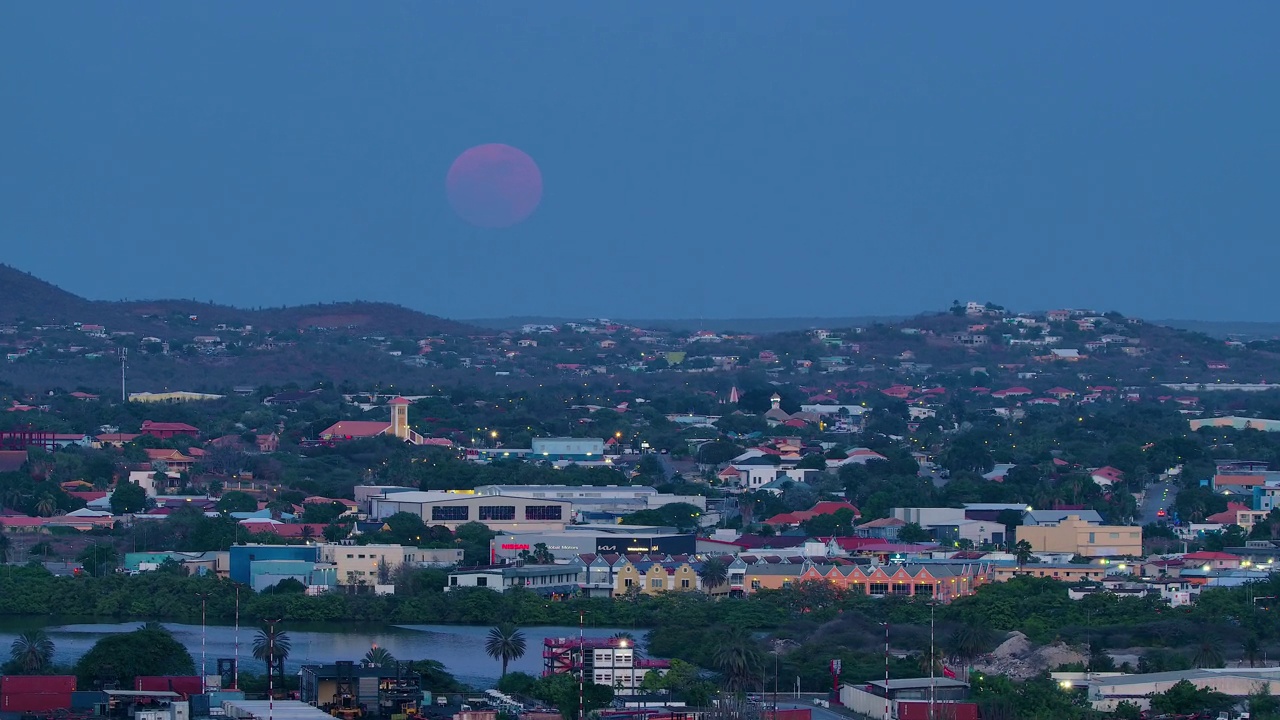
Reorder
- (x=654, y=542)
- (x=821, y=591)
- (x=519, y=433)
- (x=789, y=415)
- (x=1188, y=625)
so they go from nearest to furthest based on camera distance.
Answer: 1. (x=1188, y=625)
2. (x=821, y=591)
3. (x=654, y=542)
4. (x=519, y=433)
5. (x=789, y=415)

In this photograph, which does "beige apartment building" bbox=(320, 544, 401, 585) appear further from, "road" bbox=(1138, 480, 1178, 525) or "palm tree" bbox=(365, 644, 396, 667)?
"road" bbox=(1138, 480, 1178, 525)

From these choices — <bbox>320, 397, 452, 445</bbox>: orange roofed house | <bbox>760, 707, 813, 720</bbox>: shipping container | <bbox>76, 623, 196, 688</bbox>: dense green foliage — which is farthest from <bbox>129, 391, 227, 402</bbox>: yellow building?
<bbox>760, 707, 813, 720</bbox>: shipping container

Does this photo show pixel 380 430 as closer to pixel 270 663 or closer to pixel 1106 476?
pixel 1106 476

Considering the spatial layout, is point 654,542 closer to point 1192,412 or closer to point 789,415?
point 789,415

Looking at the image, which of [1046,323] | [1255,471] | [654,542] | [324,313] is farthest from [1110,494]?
[324,313]

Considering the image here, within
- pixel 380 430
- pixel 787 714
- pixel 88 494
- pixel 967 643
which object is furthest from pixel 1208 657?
pixel 380 430

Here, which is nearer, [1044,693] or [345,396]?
[1044,693]

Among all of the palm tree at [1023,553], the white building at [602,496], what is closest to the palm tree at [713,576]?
the palm tree at [1023,553]
